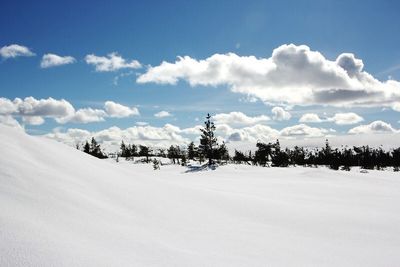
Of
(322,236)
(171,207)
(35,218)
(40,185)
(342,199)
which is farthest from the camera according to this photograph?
(342,199)

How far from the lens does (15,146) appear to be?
26.4ft

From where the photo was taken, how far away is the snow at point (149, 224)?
4.40 meters

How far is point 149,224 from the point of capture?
6.26 meters

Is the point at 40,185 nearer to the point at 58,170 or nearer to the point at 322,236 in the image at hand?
the point at 58,170

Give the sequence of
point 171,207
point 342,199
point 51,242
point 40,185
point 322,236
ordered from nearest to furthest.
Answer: point 51,242, point 40,185, point 322,236, point 171,207, point 342,199

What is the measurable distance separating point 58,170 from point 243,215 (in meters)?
4.29

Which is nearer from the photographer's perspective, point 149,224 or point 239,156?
point 149,224

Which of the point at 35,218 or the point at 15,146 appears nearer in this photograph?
the point at 35,218

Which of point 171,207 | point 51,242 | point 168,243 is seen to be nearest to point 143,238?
point 168,243

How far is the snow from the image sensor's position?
4.40 metres

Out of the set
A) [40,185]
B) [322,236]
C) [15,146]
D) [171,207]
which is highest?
[15,146]

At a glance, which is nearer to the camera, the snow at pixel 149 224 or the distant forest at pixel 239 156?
the snow at pixel 149 224

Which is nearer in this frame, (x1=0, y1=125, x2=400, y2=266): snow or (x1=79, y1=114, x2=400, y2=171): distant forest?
(x1=0, y1=125, x2=400, y2=266): snow

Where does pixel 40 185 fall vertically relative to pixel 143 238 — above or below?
above
